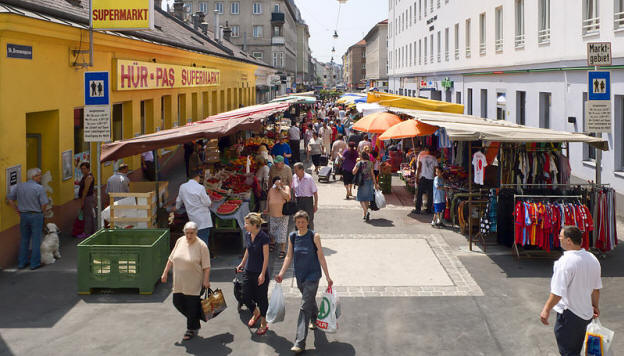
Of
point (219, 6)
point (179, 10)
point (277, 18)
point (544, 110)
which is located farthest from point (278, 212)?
point (219, 6)

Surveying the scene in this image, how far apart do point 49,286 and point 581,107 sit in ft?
49.2

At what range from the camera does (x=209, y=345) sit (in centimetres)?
766

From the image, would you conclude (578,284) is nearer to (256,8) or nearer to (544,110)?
(544,110)

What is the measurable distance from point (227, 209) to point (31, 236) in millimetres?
3403

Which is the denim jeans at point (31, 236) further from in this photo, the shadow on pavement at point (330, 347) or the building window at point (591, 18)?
the building window at point (591, 18)

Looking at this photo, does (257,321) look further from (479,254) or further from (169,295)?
(479,254)

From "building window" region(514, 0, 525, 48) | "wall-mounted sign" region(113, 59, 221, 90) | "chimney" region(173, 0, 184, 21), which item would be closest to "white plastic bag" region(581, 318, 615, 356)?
"wall-mounted sign" region(113, 59, 221, 90)

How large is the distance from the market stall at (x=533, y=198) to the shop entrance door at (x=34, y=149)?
8.10 meters

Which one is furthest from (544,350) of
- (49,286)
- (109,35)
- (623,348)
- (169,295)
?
(109,35)

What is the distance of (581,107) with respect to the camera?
18656 mm

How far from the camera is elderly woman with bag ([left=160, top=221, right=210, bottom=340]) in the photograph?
7.80m

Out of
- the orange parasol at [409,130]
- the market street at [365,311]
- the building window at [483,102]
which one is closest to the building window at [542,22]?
the building window at [483,102]

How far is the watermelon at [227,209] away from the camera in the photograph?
12.2 m

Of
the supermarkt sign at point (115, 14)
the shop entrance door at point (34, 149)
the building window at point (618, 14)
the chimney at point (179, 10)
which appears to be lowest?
the shop entrance door at point (34, 149)
